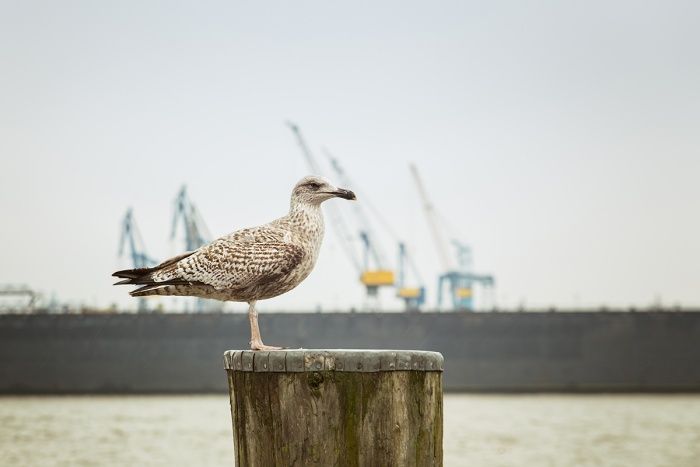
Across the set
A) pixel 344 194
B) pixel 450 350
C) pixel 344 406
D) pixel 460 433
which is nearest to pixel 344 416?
pixel 344 406

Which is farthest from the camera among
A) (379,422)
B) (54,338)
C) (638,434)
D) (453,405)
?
(54,338)

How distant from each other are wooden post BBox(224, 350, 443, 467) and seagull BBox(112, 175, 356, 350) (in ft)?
4.97

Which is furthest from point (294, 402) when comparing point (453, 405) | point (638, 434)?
point (453, 405)

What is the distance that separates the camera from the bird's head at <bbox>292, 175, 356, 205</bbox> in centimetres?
613

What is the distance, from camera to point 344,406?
14.0ft

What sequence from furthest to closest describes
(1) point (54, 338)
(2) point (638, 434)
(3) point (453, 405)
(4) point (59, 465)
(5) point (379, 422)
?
(1) point (54, 338) → (3) point (453, 405) → (2) point (638, 434) → (4) point (59, 465) → (5) point (379, 422)

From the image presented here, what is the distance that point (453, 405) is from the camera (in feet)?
236

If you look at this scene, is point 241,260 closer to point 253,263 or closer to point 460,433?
point 253,263

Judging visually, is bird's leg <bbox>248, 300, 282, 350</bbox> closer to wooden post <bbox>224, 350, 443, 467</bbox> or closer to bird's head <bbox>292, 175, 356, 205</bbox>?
bird's head <bbox>292, 175, 356, 205</bbox>

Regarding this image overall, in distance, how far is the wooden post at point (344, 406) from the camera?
4277mm

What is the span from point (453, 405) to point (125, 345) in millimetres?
27442

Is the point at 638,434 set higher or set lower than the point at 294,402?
lower

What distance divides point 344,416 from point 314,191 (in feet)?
7.00

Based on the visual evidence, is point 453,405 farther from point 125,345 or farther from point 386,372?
point 386,372
